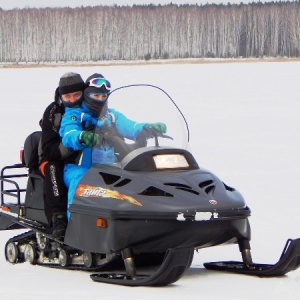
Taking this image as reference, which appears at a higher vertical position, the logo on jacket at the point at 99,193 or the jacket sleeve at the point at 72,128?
the jacket sleeve at the point at 72,128

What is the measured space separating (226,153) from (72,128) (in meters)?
8.85

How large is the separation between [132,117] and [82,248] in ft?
3.40

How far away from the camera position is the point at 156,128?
702 centimetres

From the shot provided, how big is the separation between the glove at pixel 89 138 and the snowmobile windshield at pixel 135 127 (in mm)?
19

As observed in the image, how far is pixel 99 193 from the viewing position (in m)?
6.63

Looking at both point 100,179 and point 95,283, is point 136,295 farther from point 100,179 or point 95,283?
point 100,179

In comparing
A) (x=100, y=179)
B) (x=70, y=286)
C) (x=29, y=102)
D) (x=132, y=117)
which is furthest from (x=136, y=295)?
(x=29, y=102)

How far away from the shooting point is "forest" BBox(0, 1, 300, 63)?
72125 mm

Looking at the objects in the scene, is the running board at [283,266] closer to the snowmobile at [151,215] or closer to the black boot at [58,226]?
the snowmobile at [151,215]

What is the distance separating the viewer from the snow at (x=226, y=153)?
20.5 ft

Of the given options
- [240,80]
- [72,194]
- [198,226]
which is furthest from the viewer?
[240,80]

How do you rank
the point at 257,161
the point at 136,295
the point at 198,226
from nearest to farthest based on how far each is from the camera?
1. the point at 136,295
2. the point at 198,226
3. the point at 257,161

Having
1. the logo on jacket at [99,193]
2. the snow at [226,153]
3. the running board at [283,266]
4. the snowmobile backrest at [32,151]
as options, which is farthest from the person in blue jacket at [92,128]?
the running board at [283,266]

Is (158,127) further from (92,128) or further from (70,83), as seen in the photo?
(70,83)
